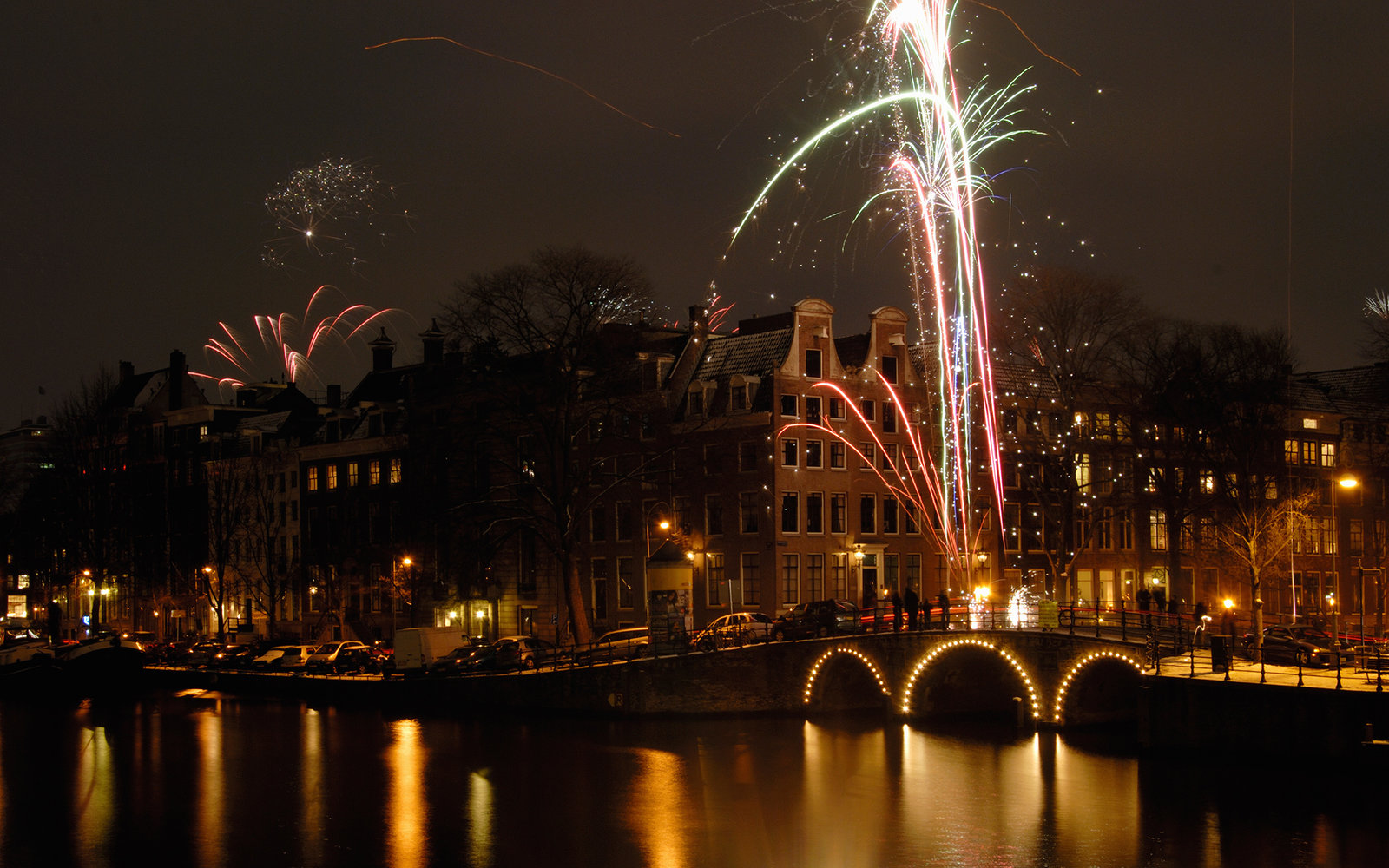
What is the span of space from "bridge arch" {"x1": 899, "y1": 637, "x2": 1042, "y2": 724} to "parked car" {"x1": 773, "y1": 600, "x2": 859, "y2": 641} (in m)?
2.62

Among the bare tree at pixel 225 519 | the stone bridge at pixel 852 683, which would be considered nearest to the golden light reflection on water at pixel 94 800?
the stone bridge at pixel 852 683

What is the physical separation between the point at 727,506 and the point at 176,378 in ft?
171

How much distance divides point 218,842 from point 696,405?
1496 inches

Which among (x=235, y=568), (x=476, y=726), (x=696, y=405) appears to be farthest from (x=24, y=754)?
(x=235, y=568)

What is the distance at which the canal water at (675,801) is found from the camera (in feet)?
103

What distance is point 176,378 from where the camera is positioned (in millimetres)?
102188

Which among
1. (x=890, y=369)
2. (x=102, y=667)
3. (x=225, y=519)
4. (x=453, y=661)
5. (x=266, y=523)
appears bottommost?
(x=102, y=667)

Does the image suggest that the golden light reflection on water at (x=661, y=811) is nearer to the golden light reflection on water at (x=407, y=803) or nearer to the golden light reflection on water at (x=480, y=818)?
the golden light reflection on water at (x=480, y=818)

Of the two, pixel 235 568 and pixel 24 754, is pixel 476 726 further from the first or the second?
pixel 235 568

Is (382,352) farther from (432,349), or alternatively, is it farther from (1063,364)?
(1063,364)

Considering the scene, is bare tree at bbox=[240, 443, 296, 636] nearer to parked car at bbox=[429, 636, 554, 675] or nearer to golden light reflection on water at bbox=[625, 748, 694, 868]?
parked car at bbox=[429, 636, 554, 675]

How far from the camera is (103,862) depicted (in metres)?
31.3

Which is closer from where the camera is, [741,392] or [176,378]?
[741,392]

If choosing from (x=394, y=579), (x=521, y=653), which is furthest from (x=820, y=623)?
(x=394, y=579)
